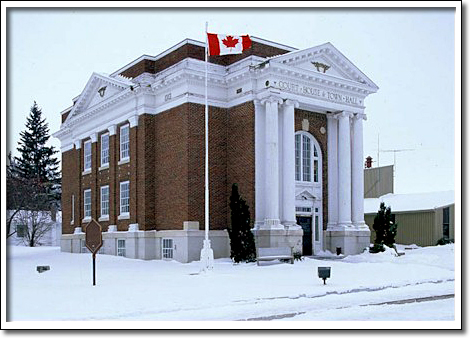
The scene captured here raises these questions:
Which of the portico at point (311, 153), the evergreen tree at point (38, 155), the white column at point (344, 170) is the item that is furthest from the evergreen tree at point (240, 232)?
the evergreen tree at point (38, 155)

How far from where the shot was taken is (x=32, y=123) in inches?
2547

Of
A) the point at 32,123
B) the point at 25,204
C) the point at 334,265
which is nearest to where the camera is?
the point at 334,265

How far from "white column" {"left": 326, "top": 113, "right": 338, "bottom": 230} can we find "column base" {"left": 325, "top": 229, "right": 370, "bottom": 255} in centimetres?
67

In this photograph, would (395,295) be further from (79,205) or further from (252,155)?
(79,205)

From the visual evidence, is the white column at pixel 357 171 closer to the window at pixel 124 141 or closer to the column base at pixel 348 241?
the column base at pixel 348 241

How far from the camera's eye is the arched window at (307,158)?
100ft

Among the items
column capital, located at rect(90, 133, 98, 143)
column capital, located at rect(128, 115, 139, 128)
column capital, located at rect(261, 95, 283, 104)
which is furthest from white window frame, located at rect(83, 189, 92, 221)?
column capital, located at rect(261, 95, 283, 104)

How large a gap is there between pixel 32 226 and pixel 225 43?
3310 cm

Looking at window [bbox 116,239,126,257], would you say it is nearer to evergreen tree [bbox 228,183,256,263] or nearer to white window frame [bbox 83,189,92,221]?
white window frame [bbox 83,189,92,221]

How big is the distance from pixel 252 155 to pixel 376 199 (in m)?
21.4

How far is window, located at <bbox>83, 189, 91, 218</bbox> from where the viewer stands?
38.2 metres

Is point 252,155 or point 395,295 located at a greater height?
point 252,155

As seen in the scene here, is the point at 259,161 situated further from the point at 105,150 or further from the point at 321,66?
the point at 105,150

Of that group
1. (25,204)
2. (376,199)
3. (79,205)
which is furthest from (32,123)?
(376,199)
